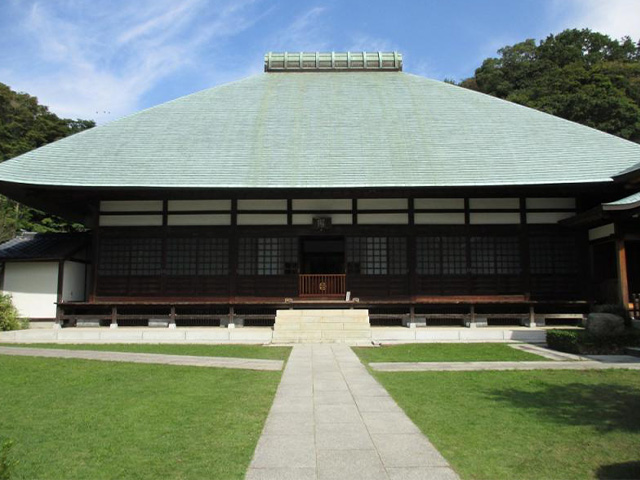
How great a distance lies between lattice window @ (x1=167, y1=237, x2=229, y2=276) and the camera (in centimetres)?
1691

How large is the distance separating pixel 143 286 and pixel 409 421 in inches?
535

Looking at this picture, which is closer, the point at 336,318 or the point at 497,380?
the point at 497,380

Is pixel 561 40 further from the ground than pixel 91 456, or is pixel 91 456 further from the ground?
pixel 561 40

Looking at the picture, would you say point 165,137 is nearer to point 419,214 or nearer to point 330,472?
point 419,214

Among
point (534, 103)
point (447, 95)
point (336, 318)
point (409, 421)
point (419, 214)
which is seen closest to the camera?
point (409, 421)

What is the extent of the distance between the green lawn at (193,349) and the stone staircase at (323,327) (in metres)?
1.52

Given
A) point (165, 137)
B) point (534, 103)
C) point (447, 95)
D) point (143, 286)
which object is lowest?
point (143, 286)

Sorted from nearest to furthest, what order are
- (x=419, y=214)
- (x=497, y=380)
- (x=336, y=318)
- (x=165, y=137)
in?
(x=497, y=380), (x=336, y=318), (x=419, y=214), (x=165, y=137)

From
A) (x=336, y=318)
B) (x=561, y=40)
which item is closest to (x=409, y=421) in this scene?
(x=336, y=318)

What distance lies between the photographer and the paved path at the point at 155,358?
9695 mm

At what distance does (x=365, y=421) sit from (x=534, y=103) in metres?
45.8

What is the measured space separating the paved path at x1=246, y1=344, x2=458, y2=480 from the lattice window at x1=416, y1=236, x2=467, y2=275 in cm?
947

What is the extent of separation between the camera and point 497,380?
308 inches

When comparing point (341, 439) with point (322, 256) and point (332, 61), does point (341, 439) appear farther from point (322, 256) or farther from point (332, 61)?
point (332, 61)
